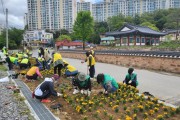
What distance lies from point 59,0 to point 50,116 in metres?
82.8

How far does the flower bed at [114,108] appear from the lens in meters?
5.19

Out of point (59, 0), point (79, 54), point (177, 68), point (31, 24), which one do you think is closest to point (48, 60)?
point (177, 68)

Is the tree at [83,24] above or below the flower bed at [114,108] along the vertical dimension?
above

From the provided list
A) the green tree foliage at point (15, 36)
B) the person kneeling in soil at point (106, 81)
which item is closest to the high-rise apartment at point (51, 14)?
the green tree foliage at point (15, 36)

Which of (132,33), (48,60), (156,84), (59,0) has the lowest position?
(156,84)

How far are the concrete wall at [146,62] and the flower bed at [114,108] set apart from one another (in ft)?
24.3

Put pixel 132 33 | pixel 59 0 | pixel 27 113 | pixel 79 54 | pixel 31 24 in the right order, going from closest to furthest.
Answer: pixel 27 113 → pixel 79 54 → pixel 132 33 → pixel 59 0 → pixel 31 24

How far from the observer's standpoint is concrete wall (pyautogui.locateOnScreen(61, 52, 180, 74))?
44.5ft

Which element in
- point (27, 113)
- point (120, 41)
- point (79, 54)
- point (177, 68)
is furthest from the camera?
point (120, 41)

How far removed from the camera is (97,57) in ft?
70.5

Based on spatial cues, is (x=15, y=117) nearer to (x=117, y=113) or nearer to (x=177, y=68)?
(x=117, y=113)

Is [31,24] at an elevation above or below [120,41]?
above

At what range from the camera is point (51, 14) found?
87.9 meters

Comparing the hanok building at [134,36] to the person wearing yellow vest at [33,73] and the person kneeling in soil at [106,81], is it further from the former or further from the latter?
the person kneeling in soil at [106,81]
